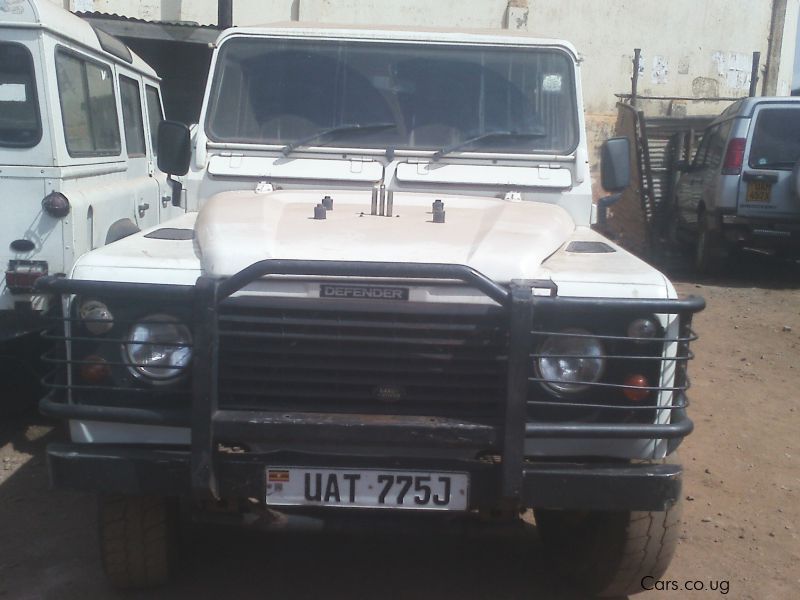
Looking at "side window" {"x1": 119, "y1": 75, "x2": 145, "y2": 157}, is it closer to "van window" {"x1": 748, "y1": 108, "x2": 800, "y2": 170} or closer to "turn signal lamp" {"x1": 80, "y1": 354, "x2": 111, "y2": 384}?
"turn signal lamp" {"x1": 80, "y1": 354, "x2": 111, "y2": 384}

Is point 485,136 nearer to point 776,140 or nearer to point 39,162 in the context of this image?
point 39,162

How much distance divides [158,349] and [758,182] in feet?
27.9

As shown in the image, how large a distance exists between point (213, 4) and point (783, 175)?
9.23 meters

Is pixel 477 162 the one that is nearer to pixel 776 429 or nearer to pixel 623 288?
pixel 623 288

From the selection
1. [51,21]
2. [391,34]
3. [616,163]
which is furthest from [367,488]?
[51,21]

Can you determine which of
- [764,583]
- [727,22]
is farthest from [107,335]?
[727,22]

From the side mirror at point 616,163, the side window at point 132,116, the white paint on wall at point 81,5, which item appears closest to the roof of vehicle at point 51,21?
the side window at point 132,116

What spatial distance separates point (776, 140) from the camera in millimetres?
9992

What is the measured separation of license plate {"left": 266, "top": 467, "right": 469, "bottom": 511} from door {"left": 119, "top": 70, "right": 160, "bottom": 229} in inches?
163

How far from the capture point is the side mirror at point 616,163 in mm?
4164

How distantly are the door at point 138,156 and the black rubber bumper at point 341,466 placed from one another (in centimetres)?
395

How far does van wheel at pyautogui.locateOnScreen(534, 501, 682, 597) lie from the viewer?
3.09 m

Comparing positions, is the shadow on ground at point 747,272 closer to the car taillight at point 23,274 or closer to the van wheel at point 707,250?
the van wheel at point 707,250

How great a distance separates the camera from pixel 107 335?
2.80 m
